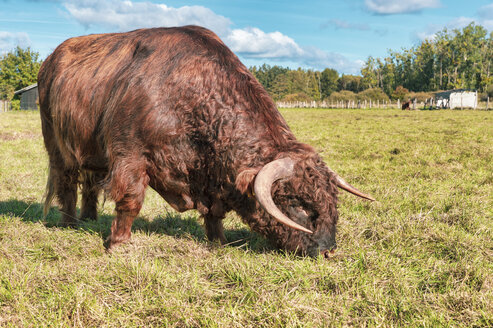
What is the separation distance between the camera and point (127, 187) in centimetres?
402

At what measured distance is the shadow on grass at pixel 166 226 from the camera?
15.0 feet

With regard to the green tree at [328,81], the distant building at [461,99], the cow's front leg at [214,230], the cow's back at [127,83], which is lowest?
the cow's front leg at [214,230]

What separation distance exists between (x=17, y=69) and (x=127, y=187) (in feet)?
243

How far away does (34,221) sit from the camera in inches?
214

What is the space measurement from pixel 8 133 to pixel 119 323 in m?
16.2

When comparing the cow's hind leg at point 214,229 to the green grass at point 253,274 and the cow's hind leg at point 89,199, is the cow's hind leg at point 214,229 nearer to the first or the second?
the green grass at point 253,274

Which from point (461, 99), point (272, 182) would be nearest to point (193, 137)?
point (272, 182)

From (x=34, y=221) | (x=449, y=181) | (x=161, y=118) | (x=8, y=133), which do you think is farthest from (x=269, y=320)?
(x=8, y=133)

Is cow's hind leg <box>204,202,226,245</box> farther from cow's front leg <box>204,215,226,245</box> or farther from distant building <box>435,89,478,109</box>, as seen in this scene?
distant building <box>435,89,478,109</box>

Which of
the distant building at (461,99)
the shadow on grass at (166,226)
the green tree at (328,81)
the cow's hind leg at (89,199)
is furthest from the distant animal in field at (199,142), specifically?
the green tree at (328,81)

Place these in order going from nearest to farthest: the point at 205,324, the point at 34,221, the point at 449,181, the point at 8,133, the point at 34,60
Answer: the point at 205,324
the point at 34,221
the point at 449,181
the point at 8,133
the point at 34,60

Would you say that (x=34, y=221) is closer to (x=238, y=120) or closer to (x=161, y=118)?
(x=161, y=118)

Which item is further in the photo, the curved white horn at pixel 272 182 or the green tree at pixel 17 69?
the green tree at pixel 17 69

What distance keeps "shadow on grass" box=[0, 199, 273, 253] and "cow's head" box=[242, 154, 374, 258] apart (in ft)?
1.78
